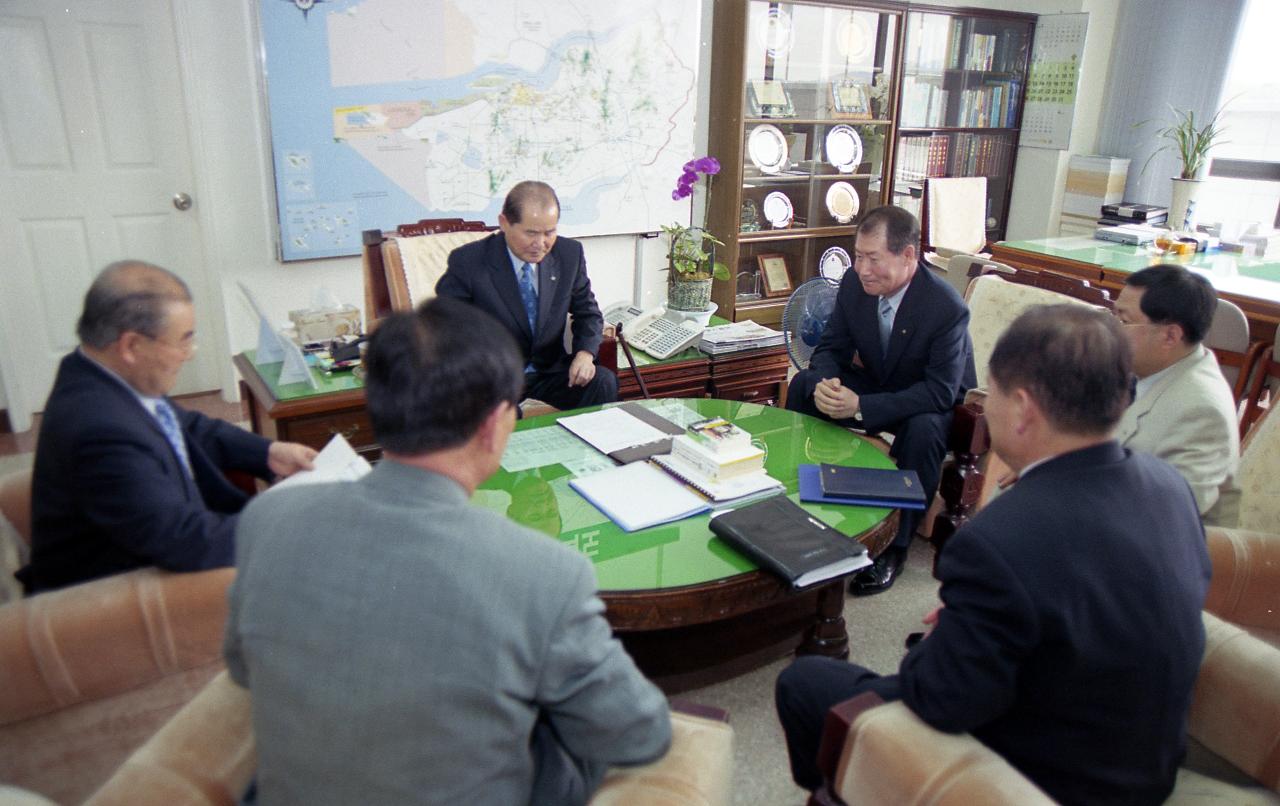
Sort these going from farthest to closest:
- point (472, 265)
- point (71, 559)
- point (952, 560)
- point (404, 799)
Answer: point (472, 265)
point (71, 559)
point (952, 560)
point (404, 799)

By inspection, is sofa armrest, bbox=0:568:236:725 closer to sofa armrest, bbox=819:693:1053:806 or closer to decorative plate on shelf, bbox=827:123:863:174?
sofa armrest, bbox=819:693:1053:806

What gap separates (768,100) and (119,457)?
160 inches

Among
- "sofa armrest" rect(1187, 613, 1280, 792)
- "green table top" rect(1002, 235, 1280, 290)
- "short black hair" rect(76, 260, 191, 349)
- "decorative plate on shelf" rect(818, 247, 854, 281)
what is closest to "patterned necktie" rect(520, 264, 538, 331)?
"short black hair" rect(76, 260, 191, 349)

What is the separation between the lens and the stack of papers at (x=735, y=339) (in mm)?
3330

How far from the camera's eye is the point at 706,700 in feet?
6.85

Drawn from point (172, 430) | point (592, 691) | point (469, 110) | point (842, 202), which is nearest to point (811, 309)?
point (469, 110)

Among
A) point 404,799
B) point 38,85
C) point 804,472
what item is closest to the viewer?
point 404,799

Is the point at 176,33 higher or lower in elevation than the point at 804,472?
higher

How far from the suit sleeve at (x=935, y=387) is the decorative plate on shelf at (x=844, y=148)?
104 inches

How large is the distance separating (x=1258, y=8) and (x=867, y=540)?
17.4 feet

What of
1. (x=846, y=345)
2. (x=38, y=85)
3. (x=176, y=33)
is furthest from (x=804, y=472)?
(x=38, y=85)

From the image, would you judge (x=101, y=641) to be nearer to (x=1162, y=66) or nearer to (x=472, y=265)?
(x=472, y=265)

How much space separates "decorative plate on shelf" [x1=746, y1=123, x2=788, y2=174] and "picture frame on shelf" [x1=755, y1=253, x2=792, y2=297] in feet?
1.73

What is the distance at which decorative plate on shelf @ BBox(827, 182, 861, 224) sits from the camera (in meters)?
5.15
